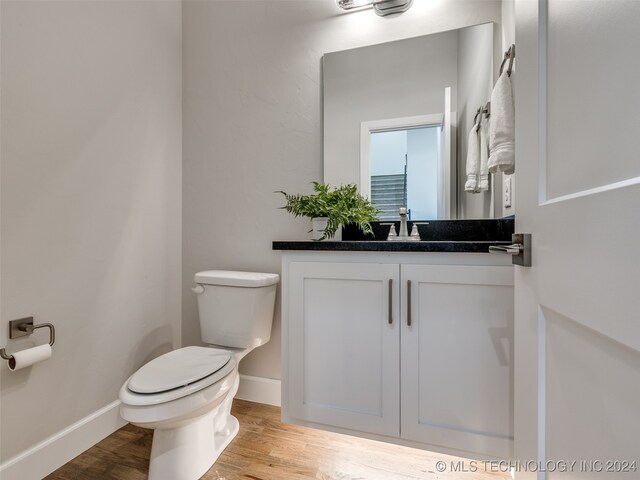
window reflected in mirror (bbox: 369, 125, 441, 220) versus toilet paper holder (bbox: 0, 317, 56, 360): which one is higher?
window reflected in mirror (bbox: 369, 125, 441, 220)

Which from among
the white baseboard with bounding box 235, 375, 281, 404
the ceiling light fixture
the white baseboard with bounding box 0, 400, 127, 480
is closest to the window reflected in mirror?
the ceiling light fixture

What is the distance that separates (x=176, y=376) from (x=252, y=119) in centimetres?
141

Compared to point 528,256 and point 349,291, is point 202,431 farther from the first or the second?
point 528,256

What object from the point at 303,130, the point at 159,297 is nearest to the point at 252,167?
the point at 303,130

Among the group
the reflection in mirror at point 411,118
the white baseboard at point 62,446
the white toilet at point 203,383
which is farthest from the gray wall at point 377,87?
the white baseboard at point 62,446

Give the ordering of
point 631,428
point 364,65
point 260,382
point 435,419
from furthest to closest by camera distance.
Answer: point 260,382
point 364,65
point 435,419
point 631,428

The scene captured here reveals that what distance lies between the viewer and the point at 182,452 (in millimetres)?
1203

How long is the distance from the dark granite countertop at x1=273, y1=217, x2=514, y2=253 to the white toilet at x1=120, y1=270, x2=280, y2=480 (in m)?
0.45

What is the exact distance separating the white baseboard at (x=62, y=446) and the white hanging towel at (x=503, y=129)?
203cm

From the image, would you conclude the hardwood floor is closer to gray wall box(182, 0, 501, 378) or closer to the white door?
gray wall box(182, 0, 501, 378)

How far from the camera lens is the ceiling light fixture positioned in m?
1.56

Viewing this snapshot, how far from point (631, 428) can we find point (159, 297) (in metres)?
1.97

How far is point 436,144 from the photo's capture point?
5.07 ft

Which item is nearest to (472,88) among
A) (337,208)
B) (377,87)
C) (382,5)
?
(377,87)
